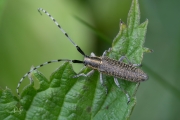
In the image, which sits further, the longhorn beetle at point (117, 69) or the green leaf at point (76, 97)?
the longhorn beetle at point (117, 69)

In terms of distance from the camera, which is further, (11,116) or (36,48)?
(36,48)

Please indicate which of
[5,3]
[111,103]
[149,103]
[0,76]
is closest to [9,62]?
[0,76]

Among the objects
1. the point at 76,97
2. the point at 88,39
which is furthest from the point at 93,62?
the point at 88,39

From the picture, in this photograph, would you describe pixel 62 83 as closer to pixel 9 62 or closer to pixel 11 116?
pixel 11 116

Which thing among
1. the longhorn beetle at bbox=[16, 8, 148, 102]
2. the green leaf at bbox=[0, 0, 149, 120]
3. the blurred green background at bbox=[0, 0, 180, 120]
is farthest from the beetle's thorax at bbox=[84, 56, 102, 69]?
the blurred green background at bbox=[0, 0, 180, 120]

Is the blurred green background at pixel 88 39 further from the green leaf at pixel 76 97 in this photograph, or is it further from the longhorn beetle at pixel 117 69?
the green leaf at pixel 76 97

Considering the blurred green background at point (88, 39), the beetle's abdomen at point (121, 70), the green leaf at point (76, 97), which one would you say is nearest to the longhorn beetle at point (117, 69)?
the beetle's abdomen at point (121, 70)

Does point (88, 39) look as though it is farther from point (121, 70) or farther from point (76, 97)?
point (76, 97)
